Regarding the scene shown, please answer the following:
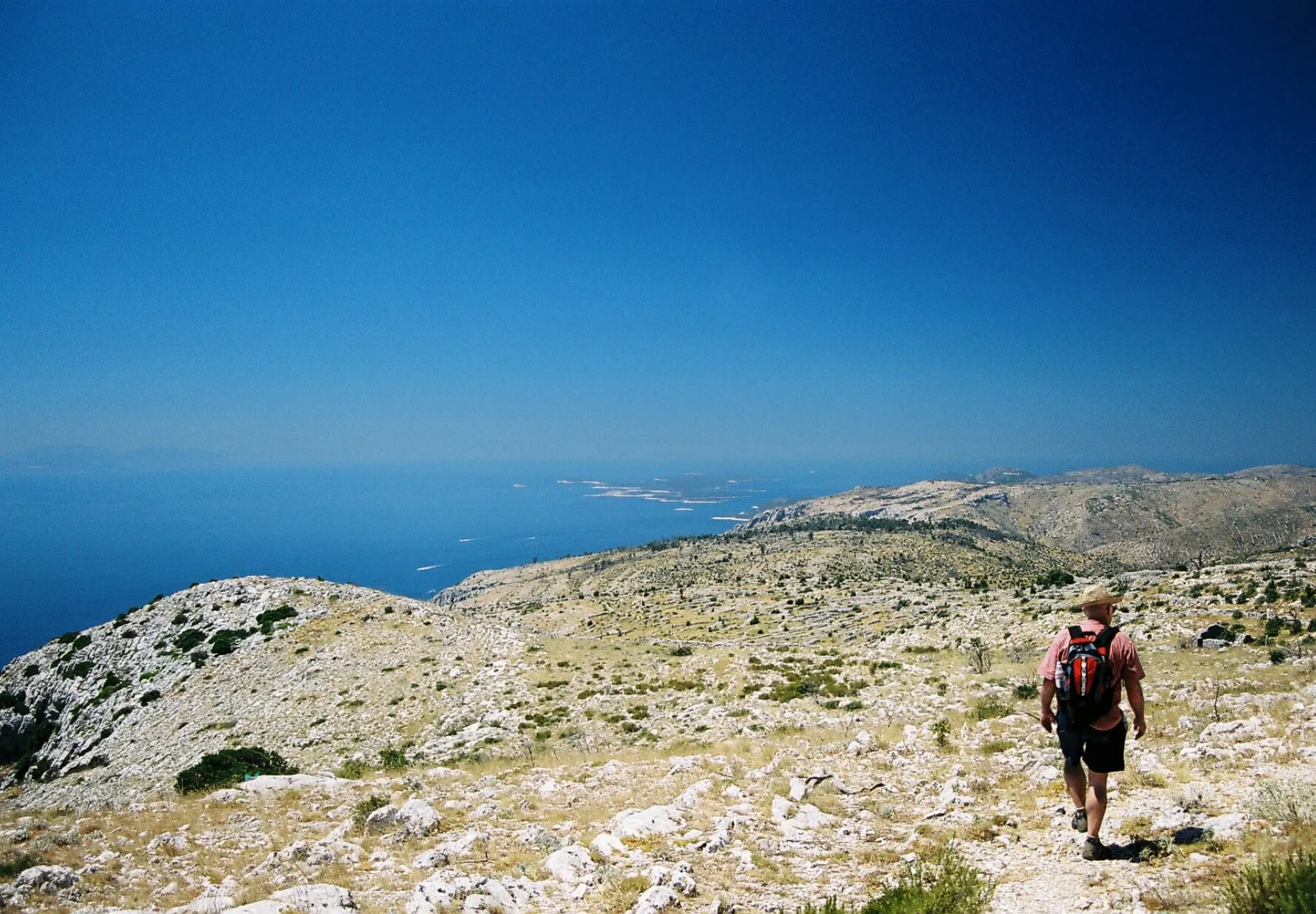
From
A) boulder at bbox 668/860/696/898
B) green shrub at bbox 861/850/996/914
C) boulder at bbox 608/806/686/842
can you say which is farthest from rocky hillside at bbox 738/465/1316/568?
boulder at bbox 668/860/696/898

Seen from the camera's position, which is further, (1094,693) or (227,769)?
(227,769)

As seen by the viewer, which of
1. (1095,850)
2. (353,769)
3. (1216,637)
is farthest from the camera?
(1216,637)

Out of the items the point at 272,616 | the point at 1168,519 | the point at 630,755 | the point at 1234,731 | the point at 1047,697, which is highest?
the point at 1047,697

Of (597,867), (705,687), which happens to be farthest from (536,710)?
(597,867)

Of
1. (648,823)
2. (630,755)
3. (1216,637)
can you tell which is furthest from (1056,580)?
(648,823)

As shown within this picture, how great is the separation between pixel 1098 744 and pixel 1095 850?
44.8 inches

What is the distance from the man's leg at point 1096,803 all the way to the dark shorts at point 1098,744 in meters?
0.09

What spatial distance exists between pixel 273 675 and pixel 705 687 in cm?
2266

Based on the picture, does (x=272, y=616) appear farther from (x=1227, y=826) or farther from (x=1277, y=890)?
(x=1277, y=890)

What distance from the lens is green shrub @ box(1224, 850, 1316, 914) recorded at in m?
4.32

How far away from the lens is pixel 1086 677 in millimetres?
6492

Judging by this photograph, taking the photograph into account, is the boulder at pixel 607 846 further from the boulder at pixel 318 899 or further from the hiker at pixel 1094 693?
the hiker at pixel 1094 693

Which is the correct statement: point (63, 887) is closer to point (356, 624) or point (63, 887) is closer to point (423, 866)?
point (423, 866)

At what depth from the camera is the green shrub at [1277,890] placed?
432cm
